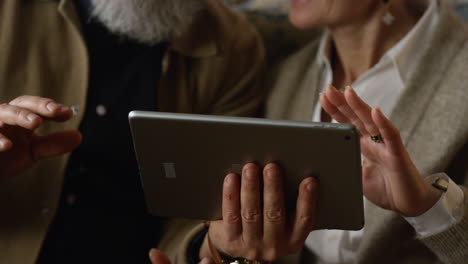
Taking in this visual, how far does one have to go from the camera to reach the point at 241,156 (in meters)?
0.75

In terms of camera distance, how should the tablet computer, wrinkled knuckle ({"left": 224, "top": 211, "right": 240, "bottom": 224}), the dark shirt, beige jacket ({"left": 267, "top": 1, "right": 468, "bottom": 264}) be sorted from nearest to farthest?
the tablet computer < wrinkled knuckle ({"left": 224, "top": 211, "right": 240, "bottom": 224}) < beige jacket ({"left": 267, "top": 1, "right": 468, "bottom": 264}) < the dark shirt

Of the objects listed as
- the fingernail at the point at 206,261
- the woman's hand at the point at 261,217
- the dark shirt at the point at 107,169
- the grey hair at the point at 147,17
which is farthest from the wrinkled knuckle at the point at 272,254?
the grey hair at the point at 147,17

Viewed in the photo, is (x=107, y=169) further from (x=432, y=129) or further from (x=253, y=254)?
(x=432, y=129)

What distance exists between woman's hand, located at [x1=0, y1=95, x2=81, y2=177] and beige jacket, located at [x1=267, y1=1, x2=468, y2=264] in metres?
0.62

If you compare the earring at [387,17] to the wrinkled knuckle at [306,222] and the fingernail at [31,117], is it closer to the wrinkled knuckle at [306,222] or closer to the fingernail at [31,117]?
the wrinkled knuckle at [306,222]

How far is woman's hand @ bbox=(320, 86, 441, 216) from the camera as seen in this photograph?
2.40 feet

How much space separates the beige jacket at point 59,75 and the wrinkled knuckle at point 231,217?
322mm

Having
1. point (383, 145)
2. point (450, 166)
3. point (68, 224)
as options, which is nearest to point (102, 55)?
point (68, 224)

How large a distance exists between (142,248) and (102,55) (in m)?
0.45

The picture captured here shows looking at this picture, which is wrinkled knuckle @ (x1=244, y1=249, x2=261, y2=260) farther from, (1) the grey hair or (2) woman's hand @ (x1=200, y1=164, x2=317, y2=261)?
(1) the grey hair

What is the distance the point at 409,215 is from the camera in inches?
33.7

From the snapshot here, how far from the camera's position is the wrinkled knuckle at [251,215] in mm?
785

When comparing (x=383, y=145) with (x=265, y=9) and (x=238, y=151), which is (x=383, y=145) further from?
(x=265, y=9)

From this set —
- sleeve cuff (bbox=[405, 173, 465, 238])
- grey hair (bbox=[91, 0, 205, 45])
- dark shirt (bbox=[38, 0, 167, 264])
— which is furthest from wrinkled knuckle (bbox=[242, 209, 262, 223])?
grey hair (bbox=[91, 0, 205, 45])
